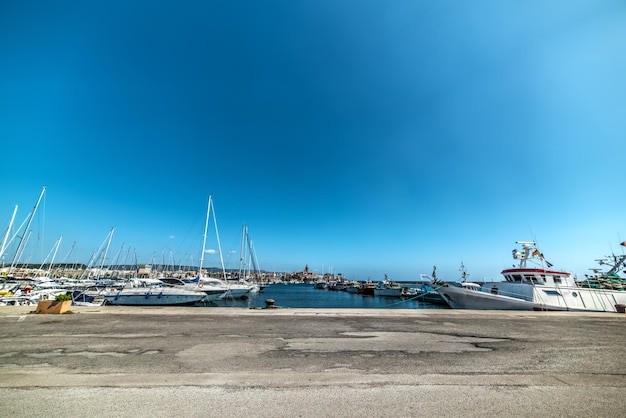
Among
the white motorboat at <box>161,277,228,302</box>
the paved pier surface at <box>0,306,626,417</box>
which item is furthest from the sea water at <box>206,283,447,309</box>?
the paved pier surface at <box>0,306,626,417</box>

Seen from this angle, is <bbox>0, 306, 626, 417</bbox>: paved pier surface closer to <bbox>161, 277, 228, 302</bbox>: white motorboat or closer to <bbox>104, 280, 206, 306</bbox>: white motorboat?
<bbox>104, 280, 206, 306</bbox>: white motorboat

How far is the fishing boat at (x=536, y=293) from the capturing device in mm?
22219

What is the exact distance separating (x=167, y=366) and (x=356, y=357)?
12.8 ft

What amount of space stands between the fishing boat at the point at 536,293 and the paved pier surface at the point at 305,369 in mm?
15472

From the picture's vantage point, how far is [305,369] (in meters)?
5.11

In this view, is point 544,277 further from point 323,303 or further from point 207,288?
point 207,288

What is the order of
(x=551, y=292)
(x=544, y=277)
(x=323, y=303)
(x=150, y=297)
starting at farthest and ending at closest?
(x=323, y=303) < (x=150, y=297) < (x=544, y=277) < (x=551, y=292)

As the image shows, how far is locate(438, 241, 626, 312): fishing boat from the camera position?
2222 centimetres

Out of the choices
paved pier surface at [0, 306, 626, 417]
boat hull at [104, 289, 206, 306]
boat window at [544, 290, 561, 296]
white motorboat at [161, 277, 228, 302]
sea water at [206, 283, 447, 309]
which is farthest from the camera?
sea water at [206, 283, 447, 309]

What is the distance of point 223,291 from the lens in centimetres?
4409

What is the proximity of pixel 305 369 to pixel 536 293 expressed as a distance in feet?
86.5

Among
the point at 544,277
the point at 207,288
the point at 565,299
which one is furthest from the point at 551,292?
the point at 207,288

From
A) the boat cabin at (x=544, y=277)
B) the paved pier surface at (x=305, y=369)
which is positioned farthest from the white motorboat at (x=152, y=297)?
the boat cabin at (x=544, y=277)

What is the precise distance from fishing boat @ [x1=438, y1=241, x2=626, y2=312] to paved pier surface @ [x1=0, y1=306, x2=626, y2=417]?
1547cm
